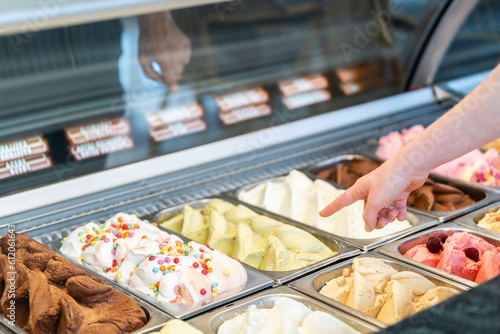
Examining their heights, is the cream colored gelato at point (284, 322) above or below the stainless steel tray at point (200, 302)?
below

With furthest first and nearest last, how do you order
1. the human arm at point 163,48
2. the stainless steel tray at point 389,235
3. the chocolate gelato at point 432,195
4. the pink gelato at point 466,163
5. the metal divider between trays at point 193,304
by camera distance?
1. the pink gelato at point 466,163
2. the human arm at point 163,48
3. the chocolate gelato at point 432,195
4. the stainless steel tray at point 389,235
5. the metal divider between trays at point 193,304

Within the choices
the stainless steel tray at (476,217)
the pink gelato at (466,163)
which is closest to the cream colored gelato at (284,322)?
the stainless steel tray at (476,217)

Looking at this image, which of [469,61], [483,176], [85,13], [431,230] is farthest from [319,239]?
[469,61]

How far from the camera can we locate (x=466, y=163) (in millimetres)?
2738

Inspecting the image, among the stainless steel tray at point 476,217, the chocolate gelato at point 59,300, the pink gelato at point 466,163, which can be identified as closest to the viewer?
the chocolate gelato at point 59,300

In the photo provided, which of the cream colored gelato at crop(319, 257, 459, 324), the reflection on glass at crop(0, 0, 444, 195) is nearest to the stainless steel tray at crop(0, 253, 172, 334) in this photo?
the cream colored gelato at crop(319, 257, 459, 324)

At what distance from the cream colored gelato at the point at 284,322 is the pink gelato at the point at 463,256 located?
537 millimetres

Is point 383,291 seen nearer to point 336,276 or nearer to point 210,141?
point 336,276

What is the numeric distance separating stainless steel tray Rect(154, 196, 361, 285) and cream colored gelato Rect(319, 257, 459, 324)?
0.07m

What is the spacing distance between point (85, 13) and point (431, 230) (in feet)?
4.75

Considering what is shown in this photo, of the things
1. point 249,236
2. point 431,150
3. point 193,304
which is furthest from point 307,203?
point 431,150

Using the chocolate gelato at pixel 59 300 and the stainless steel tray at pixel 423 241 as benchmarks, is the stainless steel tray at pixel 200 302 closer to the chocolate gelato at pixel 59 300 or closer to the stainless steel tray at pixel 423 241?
the chocolate gelato at pixel 59 300

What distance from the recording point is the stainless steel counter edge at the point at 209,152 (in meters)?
2.19

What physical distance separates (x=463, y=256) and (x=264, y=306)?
0.69 metres
